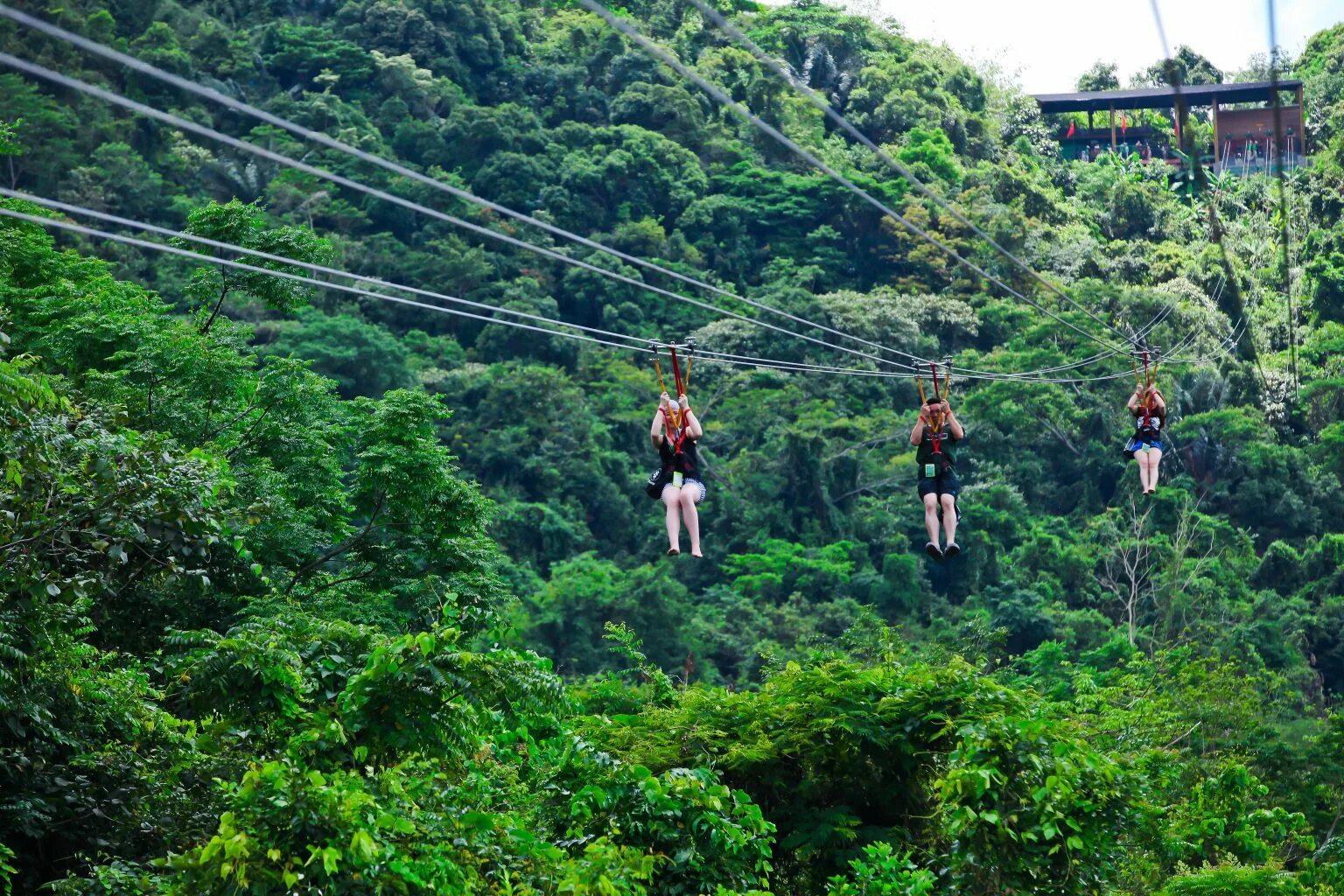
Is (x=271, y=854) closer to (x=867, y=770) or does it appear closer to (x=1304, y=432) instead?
(x=867, y=770)

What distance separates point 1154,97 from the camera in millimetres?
58781

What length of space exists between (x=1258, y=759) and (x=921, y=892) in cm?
1665

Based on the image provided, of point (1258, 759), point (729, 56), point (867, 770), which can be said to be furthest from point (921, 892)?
point (729, 56)

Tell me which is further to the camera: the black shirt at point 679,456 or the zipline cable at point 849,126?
the black shirt at point 679,456

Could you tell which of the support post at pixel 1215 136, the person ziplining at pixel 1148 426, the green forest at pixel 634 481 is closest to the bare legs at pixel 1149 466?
the person ziplining at pixel 1148 426

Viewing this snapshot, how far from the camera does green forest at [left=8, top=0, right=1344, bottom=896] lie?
28.8 feet

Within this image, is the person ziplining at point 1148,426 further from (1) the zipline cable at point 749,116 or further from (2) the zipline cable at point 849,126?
(2) the zipline cable at point 849,126

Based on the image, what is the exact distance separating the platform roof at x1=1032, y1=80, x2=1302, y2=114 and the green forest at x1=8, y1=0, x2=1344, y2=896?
1421mm

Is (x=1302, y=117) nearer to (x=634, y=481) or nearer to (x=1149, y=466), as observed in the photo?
(x=634, y=481)

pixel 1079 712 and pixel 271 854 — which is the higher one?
pixel 271 854

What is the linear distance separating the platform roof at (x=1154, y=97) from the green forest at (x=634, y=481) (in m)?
1.42

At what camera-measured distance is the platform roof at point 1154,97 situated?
2197 inches

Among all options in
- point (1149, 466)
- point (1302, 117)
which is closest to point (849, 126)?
point (1149, 466)

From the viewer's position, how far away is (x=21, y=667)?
895cm
